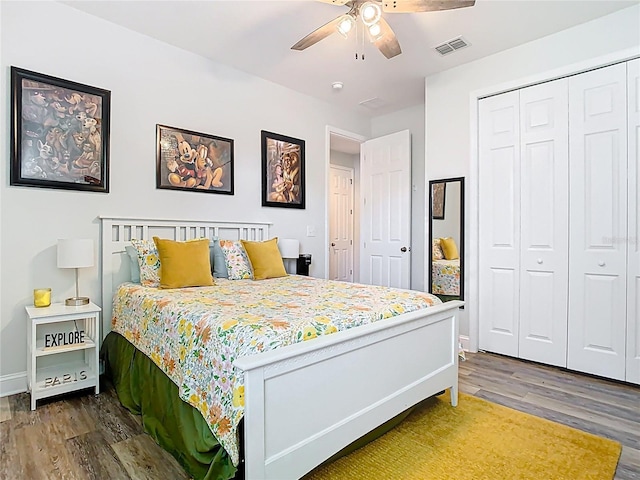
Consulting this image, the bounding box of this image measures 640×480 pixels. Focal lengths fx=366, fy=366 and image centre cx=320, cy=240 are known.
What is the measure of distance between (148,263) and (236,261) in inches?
28.7

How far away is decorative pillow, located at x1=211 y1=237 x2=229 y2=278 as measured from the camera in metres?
3.28

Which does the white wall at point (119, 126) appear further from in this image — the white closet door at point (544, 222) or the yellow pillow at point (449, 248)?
the white closet door at point (544, 222)

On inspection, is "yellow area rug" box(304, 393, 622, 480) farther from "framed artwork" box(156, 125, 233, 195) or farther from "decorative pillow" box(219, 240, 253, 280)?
"framed artwork" box(156, 125, 233, 195)

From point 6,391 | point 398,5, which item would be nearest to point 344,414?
point 398,5

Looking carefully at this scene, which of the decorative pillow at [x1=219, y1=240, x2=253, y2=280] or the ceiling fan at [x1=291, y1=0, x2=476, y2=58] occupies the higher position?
the ceiling fan at [x1=291, y1=0, x2=476, y2=58]

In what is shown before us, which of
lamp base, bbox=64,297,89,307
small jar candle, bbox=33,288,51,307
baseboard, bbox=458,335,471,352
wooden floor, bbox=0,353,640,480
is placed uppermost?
small jar candle, bbox=33,288,51,307

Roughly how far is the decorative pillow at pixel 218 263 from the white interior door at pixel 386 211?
2.27m

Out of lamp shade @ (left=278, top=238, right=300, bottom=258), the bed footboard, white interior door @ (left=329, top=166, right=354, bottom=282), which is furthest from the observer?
white interior door @ (left=329, top=166, right=354, bottom=282)

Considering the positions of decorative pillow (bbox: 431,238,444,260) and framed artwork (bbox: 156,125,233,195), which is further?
decorative pillow (bbox: 431,238,444,260)

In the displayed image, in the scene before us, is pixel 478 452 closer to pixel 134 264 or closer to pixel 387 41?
pixel 387 41

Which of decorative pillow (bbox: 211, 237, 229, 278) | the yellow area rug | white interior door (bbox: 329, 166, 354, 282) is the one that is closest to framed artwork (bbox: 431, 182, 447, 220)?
Answer: the yellow area rug

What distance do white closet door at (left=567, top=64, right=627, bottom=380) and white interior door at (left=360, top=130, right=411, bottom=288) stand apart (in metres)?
1.86

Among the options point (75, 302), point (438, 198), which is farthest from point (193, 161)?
point (438, 198)

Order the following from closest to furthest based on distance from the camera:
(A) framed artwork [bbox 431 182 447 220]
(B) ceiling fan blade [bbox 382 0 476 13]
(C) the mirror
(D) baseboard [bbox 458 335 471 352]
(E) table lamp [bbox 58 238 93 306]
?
(B) ceiling fan blade [bbox 382 0 476 13] < (E) table lamp [bbox 58 238 93 306] < (D) baseboard [bbox 458 335 471 352] < (C) the mirror < (A) framed artwork [bbox 431 182 447 220]
